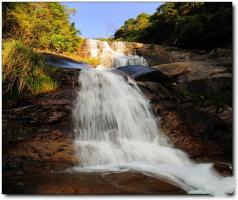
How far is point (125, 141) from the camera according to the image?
201 inches

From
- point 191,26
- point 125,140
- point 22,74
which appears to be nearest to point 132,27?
point 191,26

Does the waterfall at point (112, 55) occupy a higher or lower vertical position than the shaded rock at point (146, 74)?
higher

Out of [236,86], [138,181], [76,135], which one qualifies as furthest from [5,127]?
[236,86]

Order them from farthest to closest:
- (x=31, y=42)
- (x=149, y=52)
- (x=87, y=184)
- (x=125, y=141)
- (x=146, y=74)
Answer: (x=149, y=52), (x=31, y=42), (x=146, y=74), (x=125, y=141), (x=87, y=184)

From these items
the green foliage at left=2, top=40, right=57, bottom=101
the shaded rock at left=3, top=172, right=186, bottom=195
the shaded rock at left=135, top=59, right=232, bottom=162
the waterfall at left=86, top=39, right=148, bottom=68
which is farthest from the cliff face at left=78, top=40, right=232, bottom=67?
the shaded rock at left=3, top=172, right=186, bottom=195

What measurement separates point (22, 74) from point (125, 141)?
2.00m

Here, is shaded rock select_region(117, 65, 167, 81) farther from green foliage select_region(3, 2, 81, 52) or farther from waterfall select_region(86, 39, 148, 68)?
waterfall select_region(86, 39, 148, 68)

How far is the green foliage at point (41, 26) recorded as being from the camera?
8195mm

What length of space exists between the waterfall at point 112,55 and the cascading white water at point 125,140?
14.3 feet

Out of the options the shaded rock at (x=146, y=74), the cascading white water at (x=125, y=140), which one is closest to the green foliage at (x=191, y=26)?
the shaded rock at (x=146, y=74)

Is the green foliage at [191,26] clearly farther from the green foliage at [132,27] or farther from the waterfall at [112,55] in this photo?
the waterfall at [112,55]

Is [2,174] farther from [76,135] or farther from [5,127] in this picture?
[76,135]

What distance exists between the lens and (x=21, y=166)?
431 cm

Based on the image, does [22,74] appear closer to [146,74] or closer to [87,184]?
[87,184]
